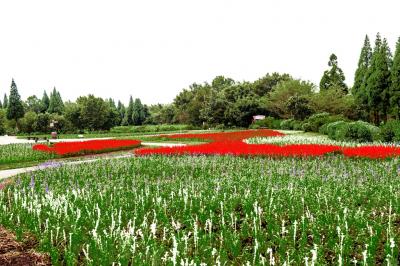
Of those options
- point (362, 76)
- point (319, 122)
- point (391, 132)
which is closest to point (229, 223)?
point (391, 132)

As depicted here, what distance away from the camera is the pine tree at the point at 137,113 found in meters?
93.1

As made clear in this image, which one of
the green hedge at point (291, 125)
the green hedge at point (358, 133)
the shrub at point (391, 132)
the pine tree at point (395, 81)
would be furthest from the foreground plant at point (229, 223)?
the green hedge at point (291, 125)

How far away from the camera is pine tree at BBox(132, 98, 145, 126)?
93.1m

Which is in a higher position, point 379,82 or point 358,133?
point 379,82

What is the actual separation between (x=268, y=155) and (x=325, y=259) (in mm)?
11722

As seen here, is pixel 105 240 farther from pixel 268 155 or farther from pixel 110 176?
pixel 268 155

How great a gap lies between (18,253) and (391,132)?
925 inches

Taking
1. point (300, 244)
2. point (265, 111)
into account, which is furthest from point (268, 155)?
point (265, 111)

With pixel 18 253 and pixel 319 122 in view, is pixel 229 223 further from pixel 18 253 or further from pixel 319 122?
pixel 319 122

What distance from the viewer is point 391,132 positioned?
24.5m

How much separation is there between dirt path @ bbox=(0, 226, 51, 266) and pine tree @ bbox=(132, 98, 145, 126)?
8674 cm

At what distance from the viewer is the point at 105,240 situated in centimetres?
627

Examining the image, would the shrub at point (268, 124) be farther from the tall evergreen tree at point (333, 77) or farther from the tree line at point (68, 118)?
the tree line at point (68, 118)

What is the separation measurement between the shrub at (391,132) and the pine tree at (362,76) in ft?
62.2
